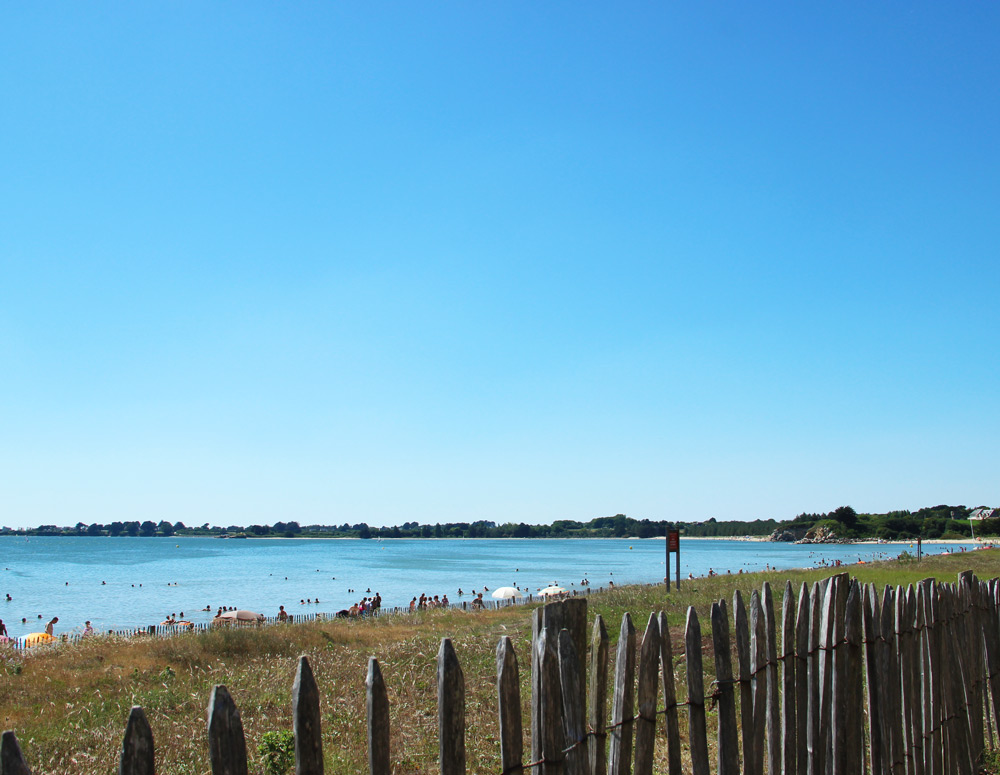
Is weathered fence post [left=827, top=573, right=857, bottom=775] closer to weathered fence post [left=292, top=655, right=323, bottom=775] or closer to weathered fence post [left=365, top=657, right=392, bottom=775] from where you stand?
weathered fence post [left=365, top=657, right=392, bottom=775]

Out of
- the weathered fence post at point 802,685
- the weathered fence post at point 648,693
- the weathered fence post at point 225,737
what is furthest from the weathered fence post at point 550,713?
the weathered fence post at point 802,685

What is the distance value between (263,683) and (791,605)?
29.3 ft

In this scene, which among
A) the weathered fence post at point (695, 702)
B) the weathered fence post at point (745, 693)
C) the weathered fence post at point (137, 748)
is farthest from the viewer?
the weathered fence post at point (745, 693)

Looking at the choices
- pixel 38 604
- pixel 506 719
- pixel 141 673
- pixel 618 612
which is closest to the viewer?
pixel 506 719

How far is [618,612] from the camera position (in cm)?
1880

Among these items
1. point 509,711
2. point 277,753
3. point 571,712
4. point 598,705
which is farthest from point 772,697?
point 277,753

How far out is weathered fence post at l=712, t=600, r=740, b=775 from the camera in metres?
3.17

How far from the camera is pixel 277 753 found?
20.9 ft

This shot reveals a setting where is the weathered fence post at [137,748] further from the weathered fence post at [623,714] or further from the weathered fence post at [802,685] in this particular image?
the weathered fence post at [802,685]

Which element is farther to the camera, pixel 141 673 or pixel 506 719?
pixel 141 673

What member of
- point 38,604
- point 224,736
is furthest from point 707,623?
point 38,604

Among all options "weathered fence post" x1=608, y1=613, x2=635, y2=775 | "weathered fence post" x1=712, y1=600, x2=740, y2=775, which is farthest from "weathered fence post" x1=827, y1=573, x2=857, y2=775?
"weathered fence post" x1=608, y1=613, x2=635, y2=775

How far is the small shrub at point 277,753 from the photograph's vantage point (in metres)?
6.21

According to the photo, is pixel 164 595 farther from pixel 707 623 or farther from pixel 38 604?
pixel 707 623
